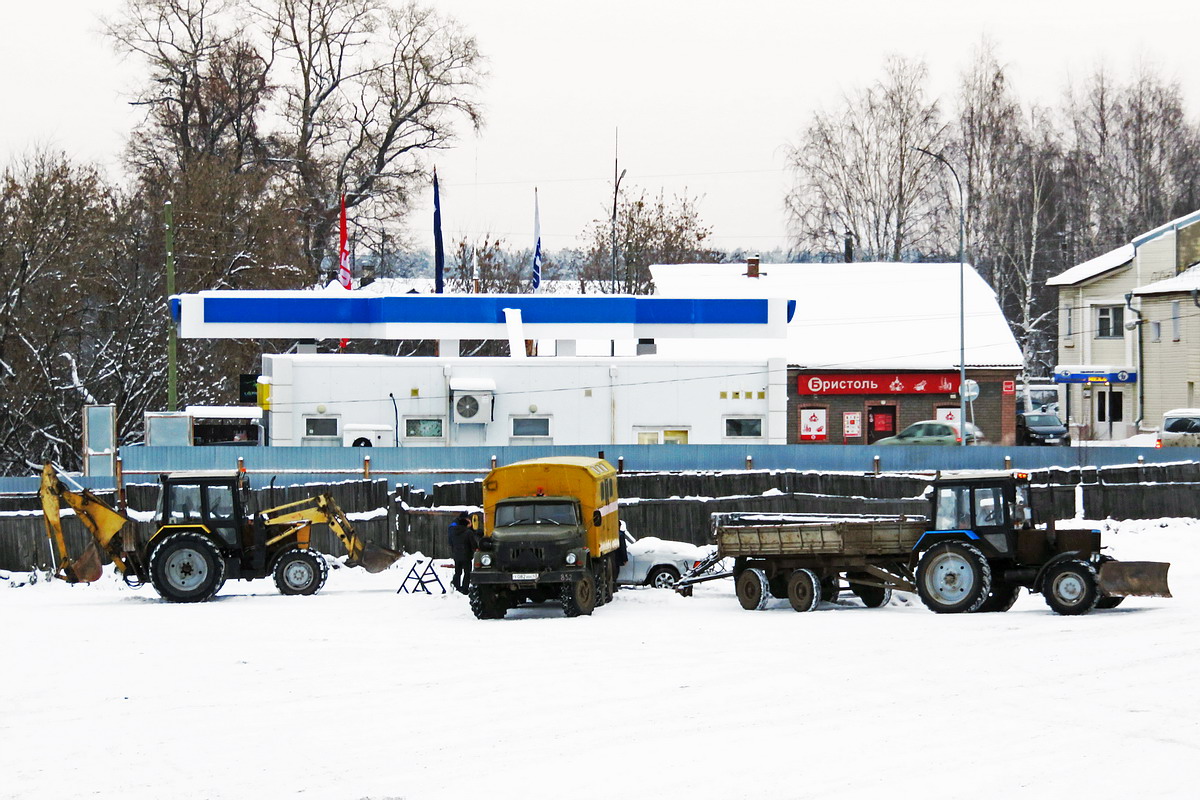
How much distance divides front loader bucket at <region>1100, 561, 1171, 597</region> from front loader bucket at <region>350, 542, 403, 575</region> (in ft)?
40.5

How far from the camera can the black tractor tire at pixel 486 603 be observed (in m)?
21.4

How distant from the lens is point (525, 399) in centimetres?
3872

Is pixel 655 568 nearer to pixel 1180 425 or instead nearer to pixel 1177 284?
pixel 1180 425

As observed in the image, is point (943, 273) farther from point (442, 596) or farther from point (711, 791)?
point (711, 791)

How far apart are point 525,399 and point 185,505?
1488 cm

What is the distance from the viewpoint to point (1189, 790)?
9.79 metres

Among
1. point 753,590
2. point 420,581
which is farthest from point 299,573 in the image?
point 753,590

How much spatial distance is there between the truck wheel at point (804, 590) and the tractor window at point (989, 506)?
2633 mm

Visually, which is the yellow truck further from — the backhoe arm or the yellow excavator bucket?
the yellow excavator bucket

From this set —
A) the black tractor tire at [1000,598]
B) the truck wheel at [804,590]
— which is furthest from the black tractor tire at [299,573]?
the black tractor tire at [1000,598]

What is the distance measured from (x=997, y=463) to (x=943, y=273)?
21.9m

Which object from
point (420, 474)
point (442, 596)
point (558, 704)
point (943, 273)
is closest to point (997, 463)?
point (420, 474)

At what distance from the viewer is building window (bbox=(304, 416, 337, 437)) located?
37.8 metres

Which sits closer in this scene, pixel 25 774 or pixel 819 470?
pixel 25 774
